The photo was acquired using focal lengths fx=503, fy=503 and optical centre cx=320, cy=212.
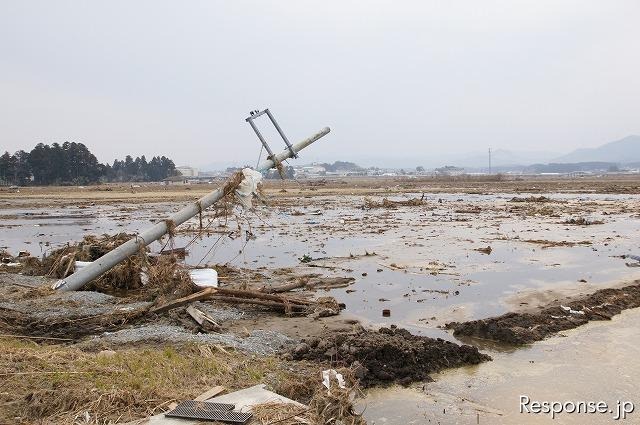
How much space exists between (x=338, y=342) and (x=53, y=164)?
9175 centimetres

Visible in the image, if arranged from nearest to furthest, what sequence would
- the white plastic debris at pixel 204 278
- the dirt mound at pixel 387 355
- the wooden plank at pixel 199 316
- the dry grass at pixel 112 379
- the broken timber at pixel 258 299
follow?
the dry grass at pixel 112 379
the dirt mound at pixel 387 355
the wooden plank at pixel 199 316
the broken timber at pixel 258 299
the white plastic debris at pixel 204 278

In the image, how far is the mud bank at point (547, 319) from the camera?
8.42 m

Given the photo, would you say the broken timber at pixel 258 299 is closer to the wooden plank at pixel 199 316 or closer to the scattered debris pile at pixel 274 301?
the scattered debris pile at pixel 274 301

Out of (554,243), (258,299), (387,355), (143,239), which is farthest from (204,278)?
(554,243)

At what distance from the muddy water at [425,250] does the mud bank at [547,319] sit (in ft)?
1.93

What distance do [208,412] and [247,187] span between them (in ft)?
20.7

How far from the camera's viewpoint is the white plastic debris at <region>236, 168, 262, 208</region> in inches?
420

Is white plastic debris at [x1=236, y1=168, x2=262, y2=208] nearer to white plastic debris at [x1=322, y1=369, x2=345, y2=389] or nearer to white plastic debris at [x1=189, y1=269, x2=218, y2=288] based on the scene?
white plastic debris at [x1=189, y1=269, x2=218, y2=288]

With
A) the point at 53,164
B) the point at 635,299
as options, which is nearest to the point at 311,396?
the point at 635,299

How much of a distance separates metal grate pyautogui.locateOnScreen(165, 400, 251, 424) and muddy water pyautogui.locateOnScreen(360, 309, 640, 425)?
5.90 feet

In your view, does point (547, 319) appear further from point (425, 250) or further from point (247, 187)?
point (425, 250)

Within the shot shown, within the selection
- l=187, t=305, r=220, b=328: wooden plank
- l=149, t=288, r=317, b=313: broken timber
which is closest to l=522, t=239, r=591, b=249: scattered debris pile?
l=149, t=288, r=317, b=313: broken timber

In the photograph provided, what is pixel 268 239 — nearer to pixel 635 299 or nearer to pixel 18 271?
pixel 18 271

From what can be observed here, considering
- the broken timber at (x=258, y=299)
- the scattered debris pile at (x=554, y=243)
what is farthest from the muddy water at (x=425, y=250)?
the broken timber at (x=258, y=299)
